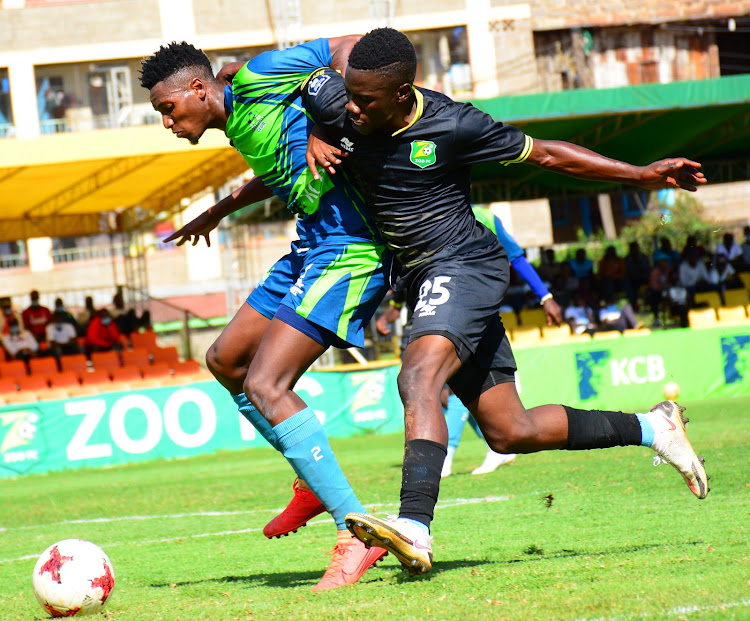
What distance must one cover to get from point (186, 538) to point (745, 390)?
40.8 feet

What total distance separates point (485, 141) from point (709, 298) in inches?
701

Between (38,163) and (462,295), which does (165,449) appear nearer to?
(38,163)

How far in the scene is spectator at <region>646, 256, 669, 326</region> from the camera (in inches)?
859

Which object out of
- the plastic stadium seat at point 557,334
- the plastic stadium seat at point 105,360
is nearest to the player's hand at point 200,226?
the plastic stadium seat at point 557,334

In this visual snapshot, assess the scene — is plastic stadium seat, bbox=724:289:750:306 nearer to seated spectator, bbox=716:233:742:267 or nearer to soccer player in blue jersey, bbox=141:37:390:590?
seated spectator, bbox=716:233:742:267

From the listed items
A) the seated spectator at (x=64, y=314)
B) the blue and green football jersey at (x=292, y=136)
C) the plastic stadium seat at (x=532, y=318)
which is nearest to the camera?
the blue and green football jersey at (x=292, y=136)

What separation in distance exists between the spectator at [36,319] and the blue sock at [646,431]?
1893 cm

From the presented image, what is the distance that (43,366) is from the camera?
1959 cm

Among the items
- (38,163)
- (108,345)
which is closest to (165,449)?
(38,163)

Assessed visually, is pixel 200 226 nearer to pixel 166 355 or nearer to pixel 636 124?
pixel 636 124

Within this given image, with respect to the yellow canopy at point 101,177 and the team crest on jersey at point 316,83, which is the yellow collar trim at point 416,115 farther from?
the yellow canopy at point 101,177

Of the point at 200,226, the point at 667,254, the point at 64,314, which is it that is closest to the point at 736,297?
the point at 667,254

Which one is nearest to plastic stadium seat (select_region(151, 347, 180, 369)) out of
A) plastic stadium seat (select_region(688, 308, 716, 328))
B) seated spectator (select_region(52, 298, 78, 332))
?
seated spectator (select_region(52, 298, 78, 332))

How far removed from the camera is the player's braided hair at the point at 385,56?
4000mm
